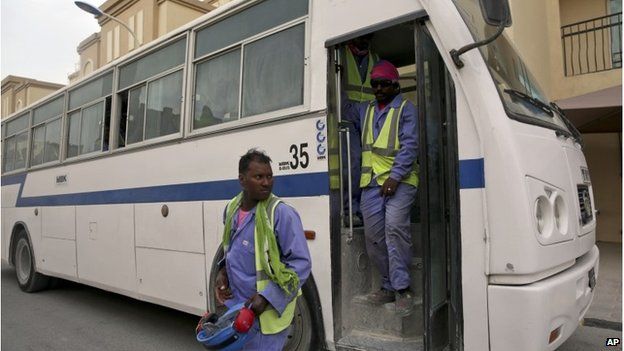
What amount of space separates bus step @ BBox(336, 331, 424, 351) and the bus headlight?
1078mm

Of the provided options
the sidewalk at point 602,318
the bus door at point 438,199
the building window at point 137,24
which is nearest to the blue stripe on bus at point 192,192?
the bus door at point 438,199

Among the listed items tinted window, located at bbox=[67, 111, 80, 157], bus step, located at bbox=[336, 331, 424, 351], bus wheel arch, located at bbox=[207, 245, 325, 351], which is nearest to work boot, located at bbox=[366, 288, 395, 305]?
bus step, located at bbox=[336, 331, 424, 351]

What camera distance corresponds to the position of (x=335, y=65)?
3.69m

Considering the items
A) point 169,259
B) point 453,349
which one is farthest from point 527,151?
point 169,259

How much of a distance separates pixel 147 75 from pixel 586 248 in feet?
15.0

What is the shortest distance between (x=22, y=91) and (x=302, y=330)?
2909 centimetres

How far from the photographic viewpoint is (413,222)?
12.8ft

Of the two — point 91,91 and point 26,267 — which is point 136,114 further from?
point 26,267

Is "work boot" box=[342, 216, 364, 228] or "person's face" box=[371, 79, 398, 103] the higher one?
"person's face" box=[371, 79, 398, 103]

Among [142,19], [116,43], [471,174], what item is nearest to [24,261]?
[471,174]

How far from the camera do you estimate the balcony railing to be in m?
10.4

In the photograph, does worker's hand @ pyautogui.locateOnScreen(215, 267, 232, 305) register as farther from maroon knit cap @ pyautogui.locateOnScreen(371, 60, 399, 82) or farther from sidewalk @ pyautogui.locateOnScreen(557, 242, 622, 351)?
sidewalk @ pyautogui.locateOnScreen(557, 242, 622, 351)

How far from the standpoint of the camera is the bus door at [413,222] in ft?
10.2

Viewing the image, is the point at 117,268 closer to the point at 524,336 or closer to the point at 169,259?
the point at 169,259
